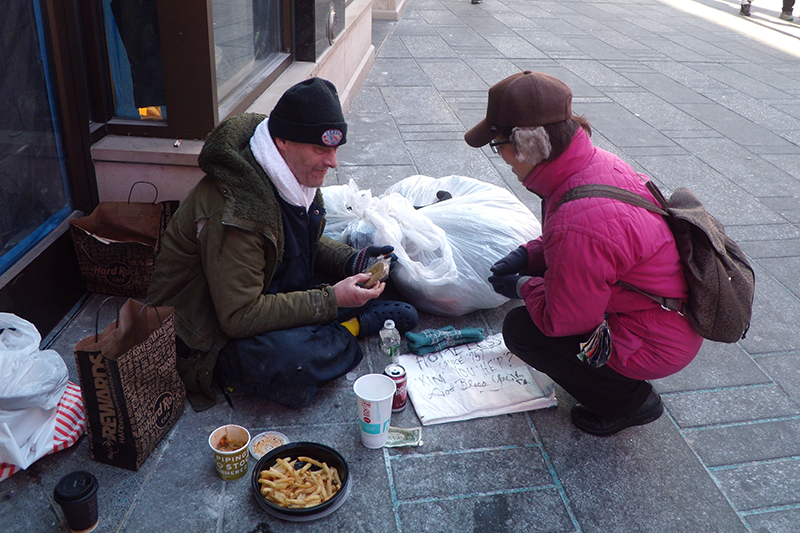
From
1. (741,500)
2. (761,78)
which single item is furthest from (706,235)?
(761,78)

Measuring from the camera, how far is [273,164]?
252 centimetres

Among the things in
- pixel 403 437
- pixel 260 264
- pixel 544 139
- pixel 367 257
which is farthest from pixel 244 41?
pixel 403 437

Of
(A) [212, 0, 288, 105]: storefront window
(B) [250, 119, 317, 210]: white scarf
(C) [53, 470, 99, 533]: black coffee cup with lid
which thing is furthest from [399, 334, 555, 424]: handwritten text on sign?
(A) [212, 0, 288, 105]: storefront window

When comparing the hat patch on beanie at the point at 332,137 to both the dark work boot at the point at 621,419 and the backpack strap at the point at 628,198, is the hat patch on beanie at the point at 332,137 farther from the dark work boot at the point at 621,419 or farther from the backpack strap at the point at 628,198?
the dark work boot at the point at 621,419

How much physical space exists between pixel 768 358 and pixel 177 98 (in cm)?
340

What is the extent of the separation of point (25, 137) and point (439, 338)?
215cm

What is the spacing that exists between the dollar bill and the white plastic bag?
1.28 metres

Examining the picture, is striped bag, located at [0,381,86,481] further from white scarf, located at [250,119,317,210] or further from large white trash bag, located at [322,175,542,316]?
large white trash bag, located at [322,175,542,316]

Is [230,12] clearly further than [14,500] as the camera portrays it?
Yes

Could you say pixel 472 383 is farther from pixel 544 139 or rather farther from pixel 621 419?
pixel 544 139

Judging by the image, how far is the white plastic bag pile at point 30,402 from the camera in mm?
2246

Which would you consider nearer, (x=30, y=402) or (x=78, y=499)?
(x=78, y=499)

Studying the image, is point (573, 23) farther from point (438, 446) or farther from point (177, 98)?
point (438, 446)

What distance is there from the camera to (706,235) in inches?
89.5
